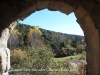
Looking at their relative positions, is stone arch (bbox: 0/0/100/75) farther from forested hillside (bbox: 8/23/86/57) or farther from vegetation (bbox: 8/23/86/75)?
forested hillside (bbox: 8/23/86/57)

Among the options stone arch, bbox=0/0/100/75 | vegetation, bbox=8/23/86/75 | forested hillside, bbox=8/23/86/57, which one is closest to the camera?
stone arch, bbox=0/0/100/75

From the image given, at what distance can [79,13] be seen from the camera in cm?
234

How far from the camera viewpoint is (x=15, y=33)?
11.1 meters

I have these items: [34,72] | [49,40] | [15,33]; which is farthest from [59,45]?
[34,72]

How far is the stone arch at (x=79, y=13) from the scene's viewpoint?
203 centimetres

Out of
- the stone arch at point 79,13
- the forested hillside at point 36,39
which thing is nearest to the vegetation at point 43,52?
the forested hillside at point 36,39

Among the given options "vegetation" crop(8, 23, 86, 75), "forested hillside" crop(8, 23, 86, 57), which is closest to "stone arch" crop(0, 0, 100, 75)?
"vegetation" crop(8, 23, 86, 75)

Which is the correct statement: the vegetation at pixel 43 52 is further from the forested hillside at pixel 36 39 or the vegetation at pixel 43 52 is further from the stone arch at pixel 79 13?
the stone arch at pixel 79 13

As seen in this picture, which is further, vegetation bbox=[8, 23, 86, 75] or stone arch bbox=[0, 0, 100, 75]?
vegetation bbox=[8, 23, 86, 75]

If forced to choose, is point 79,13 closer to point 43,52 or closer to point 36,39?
point 43,52

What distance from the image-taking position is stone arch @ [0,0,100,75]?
79.7 inches

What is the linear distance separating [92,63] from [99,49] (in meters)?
0.22

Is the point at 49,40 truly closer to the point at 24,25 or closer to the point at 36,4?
the point at 24,25

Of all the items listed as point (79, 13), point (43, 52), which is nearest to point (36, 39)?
point (43, 52)
